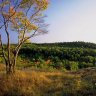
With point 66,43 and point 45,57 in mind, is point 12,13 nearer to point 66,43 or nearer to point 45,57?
point 45,57

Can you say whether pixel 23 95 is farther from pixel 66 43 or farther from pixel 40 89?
pixel 66 43

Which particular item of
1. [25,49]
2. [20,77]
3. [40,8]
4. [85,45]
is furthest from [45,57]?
[20,77]

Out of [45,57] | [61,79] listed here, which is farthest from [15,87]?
[45,57]

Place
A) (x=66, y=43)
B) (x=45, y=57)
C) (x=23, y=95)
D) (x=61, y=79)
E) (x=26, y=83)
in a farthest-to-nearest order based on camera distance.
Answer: (x=66, y=43) → (x=45, y=57) → (x=61, y=79) → (x=26, y=83) → (x=23, y=95)

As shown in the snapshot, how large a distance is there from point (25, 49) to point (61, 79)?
39838 mm

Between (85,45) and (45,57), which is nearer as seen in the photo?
(45,57)

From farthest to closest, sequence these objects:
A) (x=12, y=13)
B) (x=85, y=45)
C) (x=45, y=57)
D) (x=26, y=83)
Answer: (x=85, y=45) < (x=45, y=57) < (x=12, y=13) < (x=26, y=83)

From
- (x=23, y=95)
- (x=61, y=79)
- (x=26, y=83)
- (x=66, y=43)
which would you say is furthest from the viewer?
(x=66, y=43)

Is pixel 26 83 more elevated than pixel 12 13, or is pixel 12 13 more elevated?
pixel 12 13

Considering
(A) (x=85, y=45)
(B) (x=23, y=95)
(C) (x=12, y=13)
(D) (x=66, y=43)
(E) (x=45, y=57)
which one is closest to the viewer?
(B) (x=23, y=95)

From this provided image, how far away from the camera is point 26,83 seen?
19.7 m

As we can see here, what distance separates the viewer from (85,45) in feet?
255

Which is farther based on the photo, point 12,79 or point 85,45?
point 85,45

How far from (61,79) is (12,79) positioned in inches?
150
